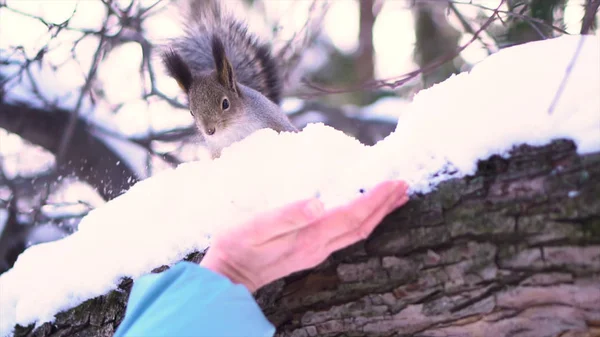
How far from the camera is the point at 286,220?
0.91 meters

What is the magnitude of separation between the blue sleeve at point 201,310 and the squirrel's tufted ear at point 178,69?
3.77ft

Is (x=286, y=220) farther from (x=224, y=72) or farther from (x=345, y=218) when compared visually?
(x=224, y=72)

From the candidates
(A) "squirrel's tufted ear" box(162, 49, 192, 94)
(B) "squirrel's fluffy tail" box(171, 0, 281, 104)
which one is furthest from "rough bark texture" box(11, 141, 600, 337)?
(B) "squirrel's fluffy tail" box(171, 0, 281, 104)

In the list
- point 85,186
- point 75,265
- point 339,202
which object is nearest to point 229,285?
point 339,202

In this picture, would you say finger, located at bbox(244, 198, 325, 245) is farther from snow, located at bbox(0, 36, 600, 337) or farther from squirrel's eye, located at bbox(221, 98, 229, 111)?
squirrel's eye, located at bbox(221, 98, 229, 111)

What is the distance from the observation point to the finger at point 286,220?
35.9 inches

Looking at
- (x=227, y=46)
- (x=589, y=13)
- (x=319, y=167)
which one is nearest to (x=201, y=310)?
(x=319, y=167)

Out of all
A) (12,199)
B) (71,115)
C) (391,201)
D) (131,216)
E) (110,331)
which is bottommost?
(110,331)

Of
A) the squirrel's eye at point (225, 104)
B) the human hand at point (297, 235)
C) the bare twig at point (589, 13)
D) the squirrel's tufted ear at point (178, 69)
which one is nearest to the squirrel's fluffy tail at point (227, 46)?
the squirrel's tufted ear at point (178, 69)

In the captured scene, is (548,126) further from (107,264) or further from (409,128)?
(107,264)

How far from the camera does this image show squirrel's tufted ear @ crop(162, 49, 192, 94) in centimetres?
196

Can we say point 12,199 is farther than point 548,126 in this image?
Yes

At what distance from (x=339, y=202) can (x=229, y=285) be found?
224 mm

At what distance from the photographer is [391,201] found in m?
0.94
